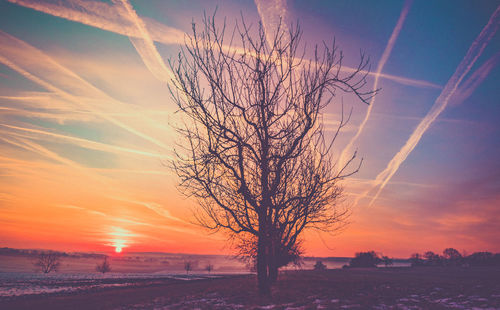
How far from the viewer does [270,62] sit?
9406mm

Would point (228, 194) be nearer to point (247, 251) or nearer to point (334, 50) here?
point (334, 50)

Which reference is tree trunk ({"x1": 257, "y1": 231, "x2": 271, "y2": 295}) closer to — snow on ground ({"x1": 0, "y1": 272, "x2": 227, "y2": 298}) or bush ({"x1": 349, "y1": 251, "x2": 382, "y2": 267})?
snow on ground ({"x1": 0, "y1": 272, "x2": 227, "y2": 298})

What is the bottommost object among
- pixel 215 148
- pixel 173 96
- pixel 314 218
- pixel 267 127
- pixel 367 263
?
pixel 367 263

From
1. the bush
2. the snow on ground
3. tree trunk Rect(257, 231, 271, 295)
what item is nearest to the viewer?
tree trunk Rect(257, 231, 271, 295)

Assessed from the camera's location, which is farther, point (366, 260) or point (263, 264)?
point (366, 260)

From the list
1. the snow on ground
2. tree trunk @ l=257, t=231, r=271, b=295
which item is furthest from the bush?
tree trunk @ l=257, t=231, r=271, b=295

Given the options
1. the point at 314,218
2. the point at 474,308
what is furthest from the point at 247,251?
the point at 474,308

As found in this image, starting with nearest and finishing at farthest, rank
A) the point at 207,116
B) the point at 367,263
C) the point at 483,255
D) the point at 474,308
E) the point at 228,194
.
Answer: the point at 474,308
the point at 207,116
the point at 228,194
the point at 483,255
the point at 367,263

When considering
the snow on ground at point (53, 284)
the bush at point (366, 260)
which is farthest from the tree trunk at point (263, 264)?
the bush at point (366, 260)

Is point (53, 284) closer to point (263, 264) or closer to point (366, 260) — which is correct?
point (263, 264)

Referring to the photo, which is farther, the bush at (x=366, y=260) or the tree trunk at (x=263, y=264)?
the bush at (x=366, y=260)

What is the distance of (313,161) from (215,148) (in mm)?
5397

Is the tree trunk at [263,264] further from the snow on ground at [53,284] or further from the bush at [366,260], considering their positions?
the bush at [366,260]

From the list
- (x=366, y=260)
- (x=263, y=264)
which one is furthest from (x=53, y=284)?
(x=366, y=260)
